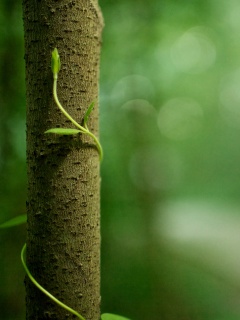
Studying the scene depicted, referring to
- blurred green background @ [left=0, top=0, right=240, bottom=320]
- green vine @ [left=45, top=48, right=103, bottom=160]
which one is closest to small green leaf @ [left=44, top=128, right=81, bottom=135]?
green vine @ [left=45, top=48, right=103, bottom=160]

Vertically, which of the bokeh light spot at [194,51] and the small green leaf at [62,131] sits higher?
Answer: the bokeh light spot at [194,51]

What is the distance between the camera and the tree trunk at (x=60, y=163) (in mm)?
397

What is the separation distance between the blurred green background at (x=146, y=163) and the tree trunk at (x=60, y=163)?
47.1 inches

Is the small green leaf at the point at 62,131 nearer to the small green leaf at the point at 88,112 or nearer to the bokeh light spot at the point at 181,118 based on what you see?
the small green leaf at the point at 88,112

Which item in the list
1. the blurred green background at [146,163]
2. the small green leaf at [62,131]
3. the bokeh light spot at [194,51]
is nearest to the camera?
Answer: the small green leaf at [62,131]

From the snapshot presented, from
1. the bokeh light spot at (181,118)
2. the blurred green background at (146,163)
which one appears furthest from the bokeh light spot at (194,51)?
the bokeh light spot at (181,118)

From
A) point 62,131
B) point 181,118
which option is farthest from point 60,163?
point 181,118

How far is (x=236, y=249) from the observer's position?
3268 millimetres

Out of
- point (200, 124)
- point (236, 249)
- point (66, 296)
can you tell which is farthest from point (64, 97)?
point (200, 124)

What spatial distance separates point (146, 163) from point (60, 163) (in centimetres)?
245

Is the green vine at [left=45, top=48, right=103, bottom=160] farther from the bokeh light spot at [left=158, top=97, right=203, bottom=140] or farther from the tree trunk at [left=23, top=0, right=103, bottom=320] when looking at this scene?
the bokeh light spot at [left=158, top=97, right=203, bottom=140]

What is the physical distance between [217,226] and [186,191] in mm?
446

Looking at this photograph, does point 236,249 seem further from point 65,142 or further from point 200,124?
point 65,142

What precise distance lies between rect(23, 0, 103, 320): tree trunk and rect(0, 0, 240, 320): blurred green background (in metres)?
1.20
